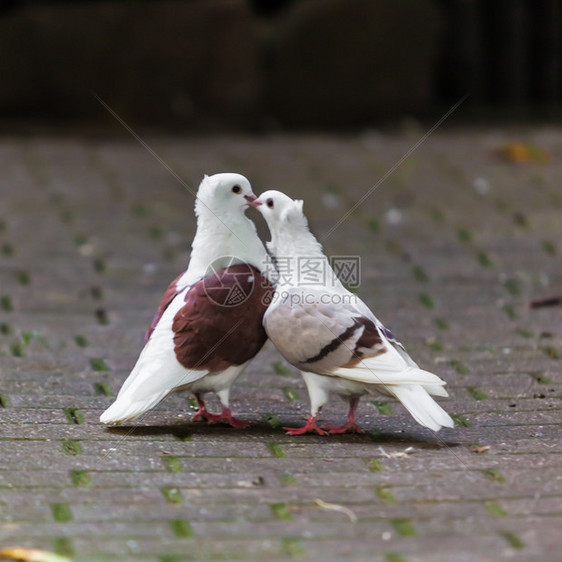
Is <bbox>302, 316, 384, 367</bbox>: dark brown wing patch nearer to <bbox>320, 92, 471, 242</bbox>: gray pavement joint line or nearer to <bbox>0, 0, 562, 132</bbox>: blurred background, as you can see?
<bbox>320, 92, 471, 242</bbox>: gray pavement joint line

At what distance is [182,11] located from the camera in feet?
32.5

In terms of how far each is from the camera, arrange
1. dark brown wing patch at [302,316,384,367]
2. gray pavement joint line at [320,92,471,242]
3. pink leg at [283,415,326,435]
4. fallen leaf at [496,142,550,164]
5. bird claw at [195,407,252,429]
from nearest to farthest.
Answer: dark brown wing patch at [302,316,384,367], pink leg at [283,415,326,435], bird claw at [195,407,252,429], gray pavement joint line at [320,92,471,242], fallen leaf at [496,142,550,164]

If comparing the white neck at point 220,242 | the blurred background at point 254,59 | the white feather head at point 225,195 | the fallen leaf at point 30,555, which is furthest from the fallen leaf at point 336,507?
the blurred background at point 254,59

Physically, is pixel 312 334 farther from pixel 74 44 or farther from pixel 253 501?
pixel 74 44

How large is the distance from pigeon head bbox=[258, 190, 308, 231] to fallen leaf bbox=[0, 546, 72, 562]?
4.92 feet

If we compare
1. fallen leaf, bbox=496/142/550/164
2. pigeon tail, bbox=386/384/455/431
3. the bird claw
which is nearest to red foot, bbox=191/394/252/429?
the bird claw

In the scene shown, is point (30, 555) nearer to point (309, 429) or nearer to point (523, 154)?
point (309, 429)

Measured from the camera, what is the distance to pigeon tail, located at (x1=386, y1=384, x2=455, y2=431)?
3.63m

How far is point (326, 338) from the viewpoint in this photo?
12.4 feet

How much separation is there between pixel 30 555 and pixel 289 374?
204cm

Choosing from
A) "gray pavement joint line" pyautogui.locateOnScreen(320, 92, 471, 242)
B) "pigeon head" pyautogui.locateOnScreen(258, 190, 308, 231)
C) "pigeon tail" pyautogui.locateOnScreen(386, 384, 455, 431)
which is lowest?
"gray pavement joint line" pyautogui.locateOnScreen(320, 92, 471, 242)

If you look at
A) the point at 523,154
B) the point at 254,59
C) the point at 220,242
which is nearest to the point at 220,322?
the point at 220,242

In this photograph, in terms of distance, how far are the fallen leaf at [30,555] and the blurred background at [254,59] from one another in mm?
7393

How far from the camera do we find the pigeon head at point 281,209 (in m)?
3.93
